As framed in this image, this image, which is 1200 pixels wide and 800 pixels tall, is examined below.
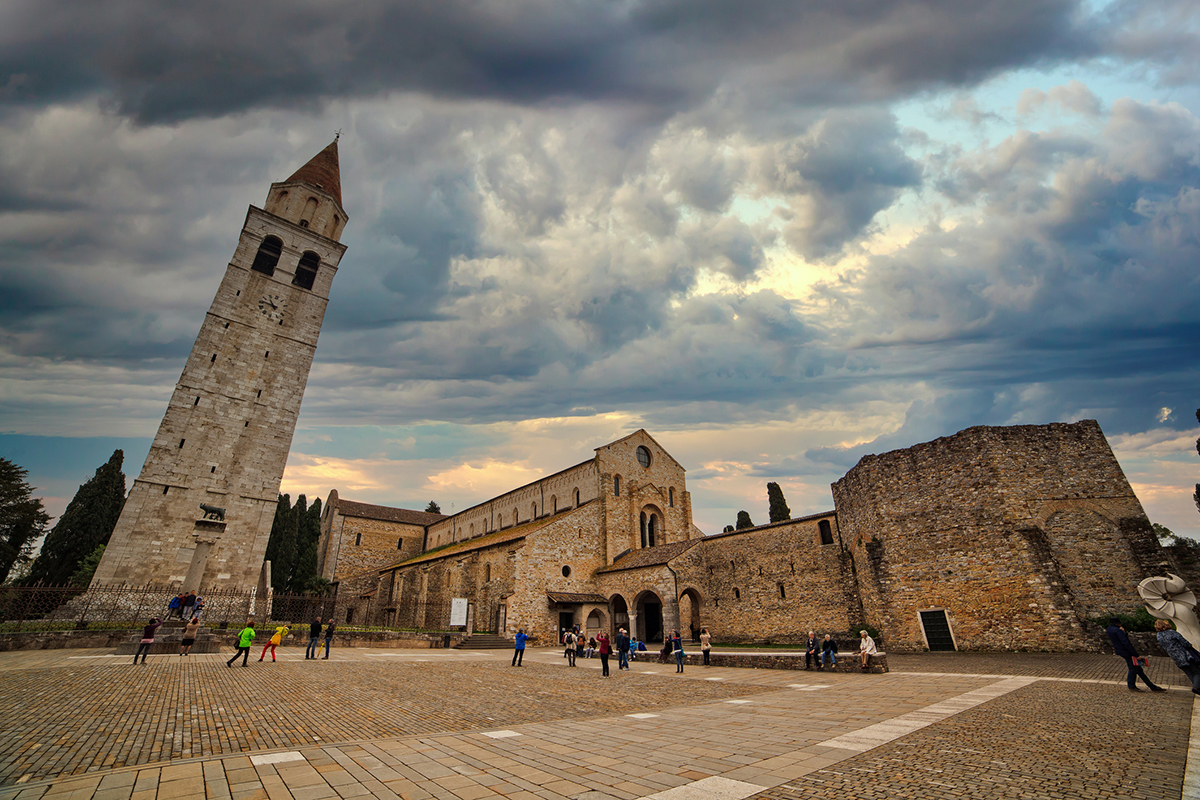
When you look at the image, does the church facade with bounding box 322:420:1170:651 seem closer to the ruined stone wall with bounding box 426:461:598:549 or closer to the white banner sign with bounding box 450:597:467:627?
the ruined stone wall with bounding box 426:461:598:549

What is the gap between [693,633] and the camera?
27.7 m

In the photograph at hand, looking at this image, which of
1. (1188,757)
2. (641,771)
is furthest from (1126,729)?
(641,771)

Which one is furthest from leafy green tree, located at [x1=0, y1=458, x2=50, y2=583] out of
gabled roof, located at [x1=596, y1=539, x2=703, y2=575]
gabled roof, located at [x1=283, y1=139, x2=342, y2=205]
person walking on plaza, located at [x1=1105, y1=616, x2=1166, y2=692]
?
person walking on plaza, located at [x1=1105, y1=616, x2=1166, y2=692]

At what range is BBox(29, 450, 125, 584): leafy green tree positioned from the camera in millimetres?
33844

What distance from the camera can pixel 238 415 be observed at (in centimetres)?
2862

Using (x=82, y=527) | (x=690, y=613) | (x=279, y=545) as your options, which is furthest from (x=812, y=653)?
(x=82, y=527)

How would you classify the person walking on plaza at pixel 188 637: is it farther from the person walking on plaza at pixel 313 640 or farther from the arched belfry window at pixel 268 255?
the arched belfry window at pixel 268 255

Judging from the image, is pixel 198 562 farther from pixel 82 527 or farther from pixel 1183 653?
pixel 1183 653

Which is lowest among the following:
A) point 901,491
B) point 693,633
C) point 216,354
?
point 693,633

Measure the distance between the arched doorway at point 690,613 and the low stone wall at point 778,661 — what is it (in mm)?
8942

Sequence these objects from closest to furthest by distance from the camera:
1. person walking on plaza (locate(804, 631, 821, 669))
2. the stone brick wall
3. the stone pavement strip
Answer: the stone pavement strip < person walking on plaza (locate(804, 631, 821, 669)) < the stone brick wall

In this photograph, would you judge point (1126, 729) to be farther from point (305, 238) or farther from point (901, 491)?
point (305, 238)

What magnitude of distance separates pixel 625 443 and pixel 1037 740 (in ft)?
95.1

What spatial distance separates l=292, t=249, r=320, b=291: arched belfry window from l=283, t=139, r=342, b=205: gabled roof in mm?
5509
